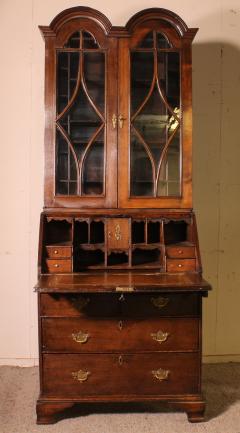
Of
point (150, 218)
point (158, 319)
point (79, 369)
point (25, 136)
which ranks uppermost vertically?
point (25, 136)

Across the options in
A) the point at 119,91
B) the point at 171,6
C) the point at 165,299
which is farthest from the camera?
the point at 171,6

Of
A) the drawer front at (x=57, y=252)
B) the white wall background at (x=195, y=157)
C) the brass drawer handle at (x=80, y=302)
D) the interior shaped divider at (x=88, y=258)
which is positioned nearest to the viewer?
the brass drawer handle at (x=80, y=302)

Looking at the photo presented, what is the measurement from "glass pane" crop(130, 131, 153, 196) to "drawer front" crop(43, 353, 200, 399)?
2.93ft

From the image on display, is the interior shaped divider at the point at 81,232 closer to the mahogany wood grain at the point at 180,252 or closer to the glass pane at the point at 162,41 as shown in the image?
the mahogany wood grain at the point at 180,252

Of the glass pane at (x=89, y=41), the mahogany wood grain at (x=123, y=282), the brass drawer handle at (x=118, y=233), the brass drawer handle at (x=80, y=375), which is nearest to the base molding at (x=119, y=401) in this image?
the brass drawer handle at (x=80, y=375)

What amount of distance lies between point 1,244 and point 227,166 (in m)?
1.69

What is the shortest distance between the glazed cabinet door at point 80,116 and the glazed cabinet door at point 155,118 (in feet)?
0.23

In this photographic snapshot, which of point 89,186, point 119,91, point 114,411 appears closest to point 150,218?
point 89,186

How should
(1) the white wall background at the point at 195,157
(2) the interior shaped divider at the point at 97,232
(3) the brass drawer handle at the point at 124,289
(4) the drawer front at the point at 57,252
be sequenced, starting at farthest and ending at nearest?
(1) the white wall background at the point at 195,157 → (2) the interior shaped divider at the point at 97,232 → (4) the drawer front at the point at 57,252 → (3) the brass drawer handle at the point at 124,289

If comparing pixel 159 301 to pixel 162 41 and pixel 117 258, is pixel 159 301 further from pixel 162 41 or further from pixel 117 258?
pixel 162 41

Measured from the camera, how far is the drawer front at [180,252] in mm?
2051

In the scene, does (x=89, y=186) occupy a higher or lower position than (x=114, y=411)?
higher

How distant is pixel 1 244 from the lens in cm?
264

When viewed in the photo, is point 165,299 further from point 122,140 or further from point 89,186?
point 122,140
